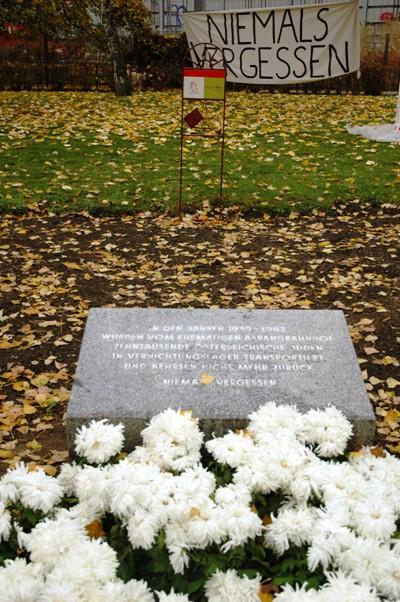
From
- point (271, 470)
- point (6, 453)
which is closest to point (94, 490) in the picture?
point (271, 470)

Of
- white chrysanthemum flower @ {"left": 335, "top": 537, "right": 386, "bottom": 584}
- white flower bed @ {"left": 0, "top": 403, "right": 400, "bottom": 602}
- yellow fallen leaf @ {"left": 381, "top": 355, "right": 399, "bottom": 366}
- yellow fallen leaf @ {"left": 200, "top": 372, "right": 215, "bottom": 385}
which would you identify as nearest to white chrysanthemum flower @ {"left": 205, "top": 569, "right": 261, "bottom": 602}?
white flower bed @ {"left": 0, "top": 403, "right": 400, "bottom": 602}

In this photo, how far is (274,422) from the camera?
3125 mm

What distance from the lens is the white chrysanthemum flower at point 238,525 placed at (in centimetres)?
239

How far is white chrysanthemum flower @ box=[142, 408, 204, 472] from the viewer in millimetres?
2865

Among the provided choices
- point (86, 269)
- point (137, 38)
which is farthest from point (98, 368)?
point (137, 38)

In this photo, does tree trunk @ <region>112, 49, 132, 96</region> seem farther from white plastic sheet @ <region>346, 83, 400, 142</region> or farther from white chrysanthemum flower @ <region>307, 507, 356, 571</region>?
white chrysanthemum flower @ <region>307, 507, 356, 571</region>

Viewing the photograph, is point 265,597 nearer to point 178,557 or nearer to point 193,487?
point 178,557

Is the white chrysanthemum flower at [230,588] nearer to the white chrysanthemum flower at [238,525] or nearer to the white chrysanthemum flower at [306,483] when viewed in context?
the white chrysanthemum flower at [238,525]

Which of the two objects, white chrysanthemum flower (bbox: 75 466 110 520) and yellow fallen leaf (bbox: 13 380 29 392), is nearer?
white chrysanthemum flower (bbox: 75 466 110 520)

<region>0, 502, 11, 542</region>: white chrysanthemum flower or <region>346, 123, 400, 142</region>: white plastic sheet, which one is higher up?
<region>346, 123, 400, 142</region>: white plastic sheet

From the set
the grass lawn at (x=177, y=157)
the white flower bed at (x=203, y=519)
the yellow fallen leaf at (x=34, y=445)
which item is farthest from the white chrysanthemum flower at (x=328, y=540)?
the grass lawn at (x=177, y=157)

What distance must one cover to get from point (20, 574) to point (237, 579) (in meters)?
0.77

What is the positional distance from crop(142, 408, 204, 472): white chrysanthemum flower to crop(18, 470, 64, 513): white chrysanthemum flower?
0.46 metres

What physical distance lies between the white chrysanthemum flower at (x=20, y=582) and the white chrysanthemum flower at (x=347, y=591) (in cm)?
98
